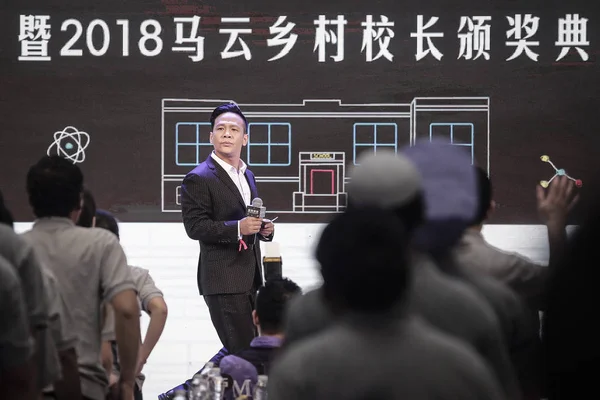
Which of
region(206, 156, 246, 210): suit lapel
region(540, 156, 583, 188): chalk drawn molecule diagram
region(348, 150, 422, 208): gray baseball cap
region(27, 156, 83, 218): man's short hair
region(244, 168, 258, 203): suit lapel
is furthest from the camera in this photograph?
region(540, 156, 583, 188): chalk drawn molecule diagram

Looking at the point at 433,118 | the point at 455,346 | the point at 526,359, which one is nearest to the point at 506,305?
the point at 526,359

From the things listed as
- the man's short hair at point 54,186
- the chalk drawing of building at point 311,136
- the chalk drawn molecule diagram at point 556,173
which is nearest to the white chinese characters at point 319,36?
the chalk drawing of building at point 311,136

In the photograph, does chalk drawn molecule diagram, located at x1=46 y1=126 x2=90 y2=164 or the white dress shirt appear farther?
chalk drawn molecule diagram, located at x1=46 y1=126 x2=90 y2=164

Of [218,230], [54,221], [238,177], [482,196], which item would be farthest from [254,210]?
[482,196]

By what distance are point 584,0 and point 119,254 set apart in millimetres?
3752

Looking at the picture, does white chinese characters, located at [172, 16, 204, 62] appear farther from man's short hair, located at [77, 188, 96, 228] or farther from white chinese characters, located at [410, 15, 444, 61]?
man's short hair, located at [77, 188, 96, 228]

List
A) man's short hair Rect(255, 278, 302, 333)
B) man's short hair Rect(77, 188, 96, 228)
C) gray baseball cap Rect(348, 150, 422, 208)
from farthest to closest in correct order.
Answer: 1. man's short hair Rect(255, 278, 302, 333)
2. man's short hair Rect(77, 188, 96, 228)
3. gray baseball cap Rect(348, 150, 422, 208)

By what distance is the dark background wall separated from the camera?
5543 mm

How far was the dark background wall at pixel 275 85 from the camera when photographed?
18.2ft

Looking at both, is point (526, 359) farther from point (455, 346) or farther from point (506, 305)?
point (455, 346)

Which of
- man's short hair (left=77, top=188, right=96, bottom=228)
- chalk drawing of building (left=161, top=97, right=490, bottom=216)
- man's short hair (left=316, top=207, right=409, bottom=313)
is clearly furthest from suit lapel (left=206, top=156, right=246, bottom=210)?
man's short hair (left=316, top=207, right=409, bottom=313)

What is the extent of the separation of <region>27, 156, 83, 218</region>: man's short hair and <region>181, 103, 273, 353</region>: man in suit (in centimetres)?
176

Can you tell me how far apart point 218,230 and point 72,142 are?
1544 millimetres

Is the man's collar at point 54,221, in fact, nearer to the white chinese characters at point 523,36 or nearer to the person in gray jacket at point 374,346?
the person in gray jacket at point 374,346
